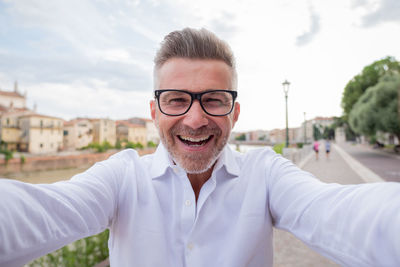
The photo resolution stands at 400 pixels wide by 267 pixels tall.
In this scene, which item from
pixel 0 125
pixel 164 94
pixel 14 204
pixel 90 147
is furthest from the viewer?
pixel 90 147

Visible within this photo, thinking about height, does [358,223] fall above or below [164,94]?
below

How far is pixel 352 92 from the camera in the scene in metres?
28.4

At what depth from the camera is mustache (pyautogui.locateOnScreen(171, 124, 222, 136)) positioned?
1.41 m

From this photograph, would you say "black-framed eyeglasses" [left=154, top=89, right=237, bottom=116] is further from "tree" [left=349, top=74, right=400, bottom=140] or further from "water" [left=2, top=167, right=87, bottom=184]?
"water" [left=2, top=167, right=87, bottom=184]

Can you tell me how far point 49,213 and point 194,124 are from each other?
86cm

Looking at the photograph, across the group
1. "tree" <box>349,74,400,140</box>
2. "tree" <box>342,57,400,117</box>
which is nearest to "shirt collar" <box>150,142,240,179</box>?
"tree" <box>349,74,400,140</box>

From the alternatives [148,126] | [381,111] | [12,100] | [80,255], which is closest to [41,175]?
[12,100]

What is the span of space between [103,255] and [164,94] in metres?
2.82

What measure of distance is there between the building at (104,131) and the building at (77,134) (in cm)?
121

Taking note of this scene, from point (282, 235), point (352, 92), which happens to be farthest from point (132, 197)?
point (352, 92)

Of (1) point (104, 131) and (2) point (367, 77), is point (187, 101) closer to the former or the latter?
(2) point (367, 77)

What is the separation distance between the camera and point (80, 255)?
2900mm

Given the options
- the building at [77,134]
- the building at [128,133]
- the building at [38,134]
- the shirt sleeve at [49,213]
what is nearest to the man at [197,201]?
the shirt sleeve at [49,213]

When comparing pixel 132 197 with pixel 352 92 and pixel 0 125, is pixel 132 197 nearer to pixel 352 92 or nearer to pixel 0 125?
pixel 352 92
